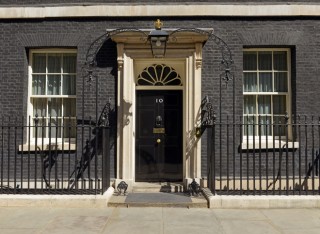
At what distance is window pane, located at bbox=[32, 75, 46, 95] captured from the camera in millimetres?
9602

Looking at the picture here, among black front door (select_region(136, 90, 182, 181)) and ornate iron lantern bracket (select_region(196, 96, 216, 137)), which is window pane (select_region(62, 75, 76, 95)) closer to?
black front door (select_region(136, 90, 182, 181))

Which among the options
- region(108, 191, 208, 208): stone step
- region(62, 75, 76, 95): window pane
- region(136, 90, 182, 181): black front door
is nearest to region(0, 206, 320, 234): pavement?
region(108, 191, 208, 208): stone step

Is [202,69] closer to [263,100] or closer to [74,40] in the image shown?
[263,100]

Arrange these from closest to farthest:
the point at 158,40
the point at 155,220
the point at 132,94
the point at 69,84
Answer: the point at 155,220
the point at 158,40
the point at 132,94
the point at 69,84

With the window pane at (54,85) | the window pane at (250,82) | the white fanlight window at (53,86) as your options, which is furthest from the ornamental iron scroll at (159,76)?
the window pane at (54,85)

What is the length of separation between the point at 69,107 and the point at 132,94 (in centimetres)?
157

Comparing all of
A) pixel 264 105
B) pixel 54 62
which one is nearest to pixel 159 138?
pixel 264 105

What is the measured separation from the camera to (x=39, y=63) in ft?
31.7

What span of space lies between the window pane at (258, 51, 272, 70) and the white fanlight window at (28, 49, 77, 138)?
4.39 metres

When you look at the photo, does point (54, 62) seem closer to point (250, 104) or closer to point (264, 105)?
point (250, 104)

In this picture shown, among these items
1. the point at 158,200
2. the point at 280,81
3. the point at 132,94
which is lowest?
the point at 158,200

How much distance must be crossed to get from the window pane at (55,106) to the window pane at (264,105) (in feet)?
15.5

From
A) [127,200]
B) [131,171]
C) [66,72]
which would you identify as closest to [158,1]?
[66,72]

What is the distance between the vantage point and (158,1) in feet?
30.5
